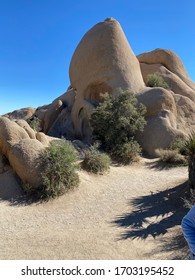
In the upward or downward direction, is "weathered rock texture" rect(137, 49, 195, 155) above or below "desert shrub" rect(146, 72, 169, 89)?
below

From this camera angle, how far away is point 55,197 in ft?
29.9

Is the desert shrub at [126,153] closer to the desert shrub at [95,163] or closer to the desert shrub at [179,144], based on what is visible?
the desert shrub at [179,144]

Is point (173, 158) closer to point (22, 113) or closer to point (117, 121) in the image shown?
point (117, 121)

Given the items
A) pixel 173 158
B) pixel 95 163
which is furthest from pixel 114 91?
pixel 95 163

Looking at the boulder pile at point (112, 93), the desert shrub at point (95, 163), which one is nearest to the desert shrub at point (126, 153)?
the boulder pile at point (112, 93)

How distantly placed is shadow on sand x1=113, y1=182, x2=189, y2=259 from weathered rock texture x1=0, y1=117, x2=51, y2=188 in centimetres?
302

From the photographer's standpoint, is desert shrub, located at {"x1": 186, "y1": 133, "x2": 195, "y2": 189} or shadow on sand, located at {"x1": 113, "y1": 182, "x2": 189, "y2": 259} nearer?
shadow on sand, located at {"x1": 113, "y1": 182, "x2": 189, "y2": 259}

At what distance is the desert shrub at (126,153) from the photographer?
13820mm

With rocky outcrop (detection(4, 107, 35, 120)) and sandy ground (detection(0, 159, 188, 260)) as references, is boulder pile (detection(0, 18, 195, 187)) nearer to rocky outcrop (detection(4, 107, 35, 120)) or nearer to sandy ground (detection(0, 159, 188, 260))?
sandy ground (detection(0, 159, 188, 260))

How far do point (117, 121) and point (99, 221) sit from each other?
771 cm

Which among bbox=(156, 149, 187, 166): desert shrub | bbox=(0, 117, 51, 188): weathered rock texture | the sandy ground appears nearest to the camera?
the sandy ground

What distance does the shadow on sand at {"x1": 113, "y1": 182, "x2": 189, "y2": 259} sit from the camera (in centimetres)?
635

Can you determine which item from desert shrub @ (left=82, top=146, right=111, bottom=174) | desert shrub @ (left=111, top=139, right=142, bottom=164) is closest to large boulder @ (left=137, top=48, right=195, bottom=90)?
desert shrub @ (left=111, top=139, right=142, bottom=164)
